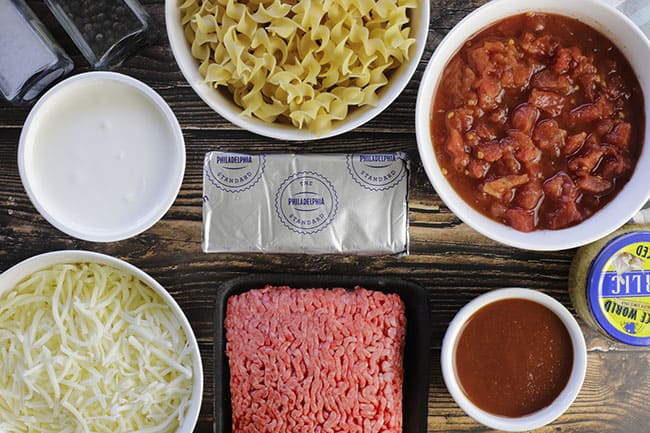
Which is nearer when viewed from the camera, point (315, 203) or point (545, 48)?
point (545, 48)

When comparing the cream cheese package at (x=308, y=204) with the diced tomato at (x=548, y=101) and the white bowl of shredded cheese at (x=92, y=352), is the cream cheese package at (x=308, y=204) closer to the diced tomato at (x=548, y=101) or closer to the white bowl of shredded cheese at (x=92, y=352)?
the white bowl of shredded cheese at (x=92, y=352)

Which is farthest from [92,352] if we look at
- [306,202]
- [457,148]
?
[457,148]

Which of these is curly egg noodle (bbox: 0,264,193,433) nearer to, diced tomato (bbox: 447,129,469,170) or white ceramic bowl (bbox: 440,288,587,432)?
white ceramic bowl (bbox: 440,288,587,432)

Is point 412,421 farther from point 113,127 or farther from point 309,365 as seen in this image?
point 113,127

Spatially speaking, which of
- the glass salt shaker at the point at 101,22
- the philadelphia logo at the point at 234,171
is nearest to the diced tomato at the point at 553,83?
the philadelphia logo at the point at 234,171

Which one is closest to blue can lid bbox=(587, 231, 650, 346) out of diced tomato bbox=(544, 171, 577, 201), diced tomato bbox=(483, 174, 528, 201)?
diced tomato bbox=(544, 171, 577, 201)

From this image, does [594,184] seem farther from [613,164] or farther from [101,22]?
[101,22]

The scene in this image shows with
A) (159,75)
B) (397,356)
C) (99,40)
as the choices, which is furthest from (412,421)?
(99,40)
